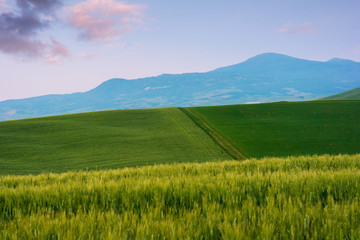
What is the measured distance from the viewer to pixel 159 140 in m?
26.9

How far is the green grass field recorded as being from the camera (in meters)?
2.00

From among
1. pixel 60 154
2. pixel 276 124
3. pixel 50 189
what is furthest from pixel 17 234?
pixel 276 124

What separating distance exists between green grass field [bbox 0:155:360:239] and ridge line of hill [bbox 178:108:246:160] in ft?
62.5

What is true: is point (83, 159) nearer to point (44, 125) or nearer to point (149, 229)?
point (44, 125)

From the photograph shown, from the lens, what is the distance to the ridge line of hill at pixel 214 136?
23.2 m

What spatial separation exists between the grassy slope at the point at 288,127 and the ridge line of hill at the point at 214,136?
613 mm

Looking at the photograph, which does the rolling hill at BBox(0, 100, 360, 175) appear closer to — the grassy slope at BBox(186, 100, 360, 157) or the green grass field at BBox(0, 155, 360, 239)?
the grassy slope at BBox(186, 100, 360, 157)

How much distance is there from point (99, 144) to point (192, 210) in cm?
2467

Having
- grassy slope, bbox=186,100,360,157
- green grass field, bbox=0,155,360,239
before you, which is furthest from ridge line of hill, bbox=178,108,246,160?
green grass field, bbox=0,155,360,239

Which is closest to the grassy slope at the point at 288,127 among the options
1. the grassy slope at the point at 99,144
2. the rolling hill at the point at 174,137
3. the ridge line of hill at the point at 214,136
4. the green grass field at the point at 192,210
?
the rolling hill at the point at 174,137

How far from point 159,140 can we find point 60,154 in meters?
10.2

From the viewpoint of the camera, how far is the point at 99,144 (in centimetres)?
2539

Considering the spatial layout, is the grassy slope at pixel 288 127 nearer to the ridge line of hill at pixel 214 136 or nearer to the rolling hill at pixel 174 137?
the rolling hill at pixel 174 137

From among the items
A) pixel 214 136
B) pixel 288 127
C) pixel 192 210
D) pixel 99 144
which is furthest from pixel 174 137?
pixel 192 210
